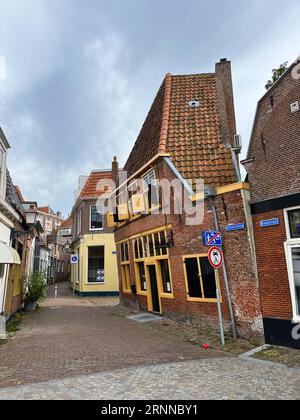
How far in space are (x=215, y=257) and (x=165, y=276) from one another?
14.0 ft

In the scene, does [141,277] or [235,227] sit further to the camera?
[141,277]

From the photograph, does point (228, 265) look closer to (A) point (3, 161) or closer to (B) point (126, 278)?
(A) point (3, 161)

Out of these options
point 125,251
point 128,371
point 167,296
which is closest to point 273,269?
point 128,371

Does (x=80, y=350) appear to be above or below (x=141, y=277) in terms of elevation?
below

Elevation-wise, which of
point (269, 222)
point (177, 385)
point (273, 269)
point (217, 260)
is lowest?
point (177, 385)

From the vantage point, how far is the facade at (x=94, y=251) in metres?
23.7

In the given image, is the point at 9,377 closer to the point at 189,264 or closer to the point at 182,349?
the point at 182,349

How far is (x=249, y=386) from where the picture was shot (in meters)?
5.07

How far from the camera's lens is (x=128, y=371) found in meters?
5.86

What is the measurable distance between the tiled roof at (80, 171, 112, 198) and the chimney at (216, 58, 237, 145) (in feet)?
47.0

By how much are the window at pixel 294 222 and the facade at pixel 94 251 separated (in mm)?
16849

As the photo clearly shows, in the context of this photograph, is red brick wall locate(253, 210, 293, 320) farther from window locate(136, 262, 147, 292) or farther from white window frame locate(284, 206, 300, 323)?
window locate(136, 262, 147, 292)

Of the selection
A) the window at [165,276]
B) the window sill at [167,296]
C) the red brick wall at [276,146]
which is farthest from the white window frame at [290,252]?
the window at [165,276]
